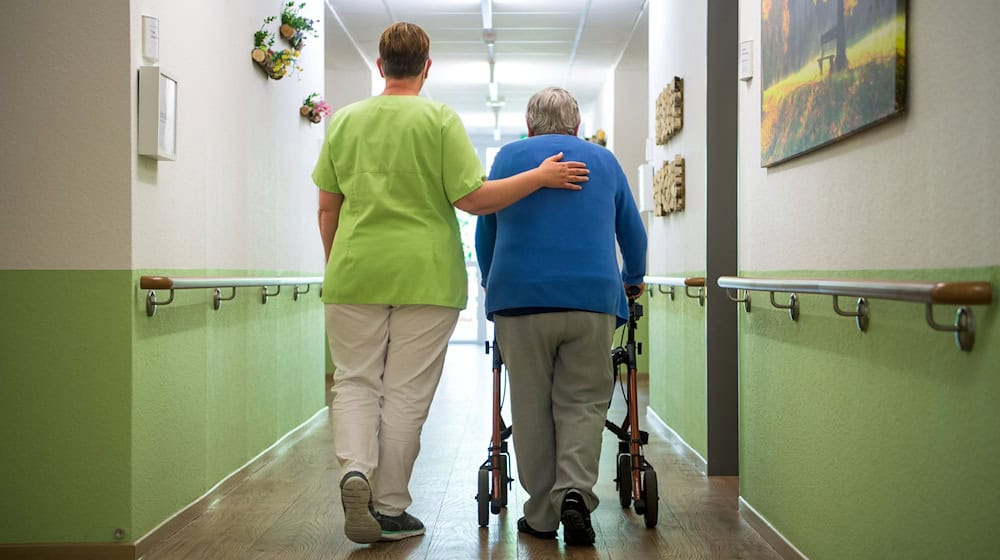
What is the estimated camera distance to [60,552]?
9.97 feet

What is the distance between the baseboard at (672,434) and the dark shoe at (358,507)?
6.39 feet

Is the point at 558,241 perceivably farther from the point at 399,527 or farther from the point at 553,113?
the point at 399,527

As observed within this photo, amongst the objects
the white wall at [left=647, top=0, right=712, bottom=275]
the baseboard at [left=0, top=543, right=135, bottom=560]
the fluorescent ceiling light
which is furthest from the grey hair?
the fluorescent ceiling light

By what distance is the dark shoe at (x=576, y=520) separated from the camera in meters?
3.13

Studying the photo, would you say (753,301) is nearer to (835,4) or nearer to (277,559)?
(835,4)

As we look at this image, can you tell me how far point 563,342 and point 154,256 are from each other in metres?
1.30

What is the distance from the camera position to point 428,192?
3246 mm

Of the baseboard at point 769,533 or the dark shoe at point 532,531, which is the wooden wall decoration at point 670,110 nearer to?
the baseboard at point 769,533

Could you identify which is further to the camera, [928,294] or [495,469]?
[495,469]

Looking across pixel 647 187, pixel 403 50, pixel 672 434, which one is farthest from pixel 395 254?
pixel 647 187

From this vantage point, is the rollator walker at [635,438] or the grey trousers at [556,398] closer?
the grey trousers at [556,398]

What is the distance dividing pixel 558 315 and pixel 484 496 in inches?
25.8

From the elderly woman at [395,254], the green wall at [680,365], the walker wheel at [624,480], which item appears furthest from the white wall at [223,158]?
the green wall at [680,365]

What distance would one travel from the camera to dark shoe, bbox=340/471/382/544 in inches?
118
